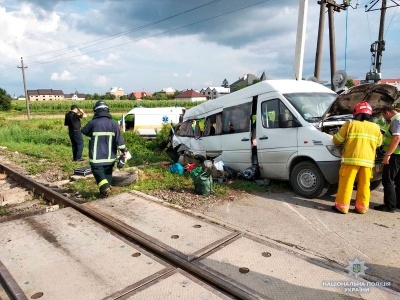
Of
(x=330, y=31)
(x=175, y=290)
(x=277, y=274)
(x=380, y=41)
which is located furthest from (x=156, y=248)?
(x=380, y=41)

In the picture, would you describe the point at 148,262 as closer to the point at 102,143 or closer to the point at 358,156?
the point at 102,143

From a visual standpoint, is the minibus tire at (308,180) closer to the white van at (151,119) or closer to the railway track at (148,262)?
the railway track at (148,262)

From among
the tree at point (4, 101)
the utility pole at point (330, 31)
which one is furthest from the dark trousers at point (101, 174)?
the tree at point (4, 101)

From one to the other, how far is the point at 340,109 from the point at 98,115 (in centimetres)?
486

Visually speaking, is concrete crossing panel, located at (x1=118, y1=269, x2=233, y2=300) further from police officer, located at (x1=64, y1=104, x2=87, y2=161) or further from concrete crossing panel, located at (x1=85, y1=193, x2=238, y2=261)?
police officer, located at (x1=64, y1=104, x2=87, y2=161)

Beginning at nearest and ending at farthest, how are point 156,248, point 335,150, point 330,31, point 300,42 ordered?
point 156,248, point 335,150, point 300,42, point 330,31

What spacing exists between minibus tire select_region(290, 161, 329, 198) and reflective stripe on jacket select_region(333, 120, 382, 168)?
69 cm

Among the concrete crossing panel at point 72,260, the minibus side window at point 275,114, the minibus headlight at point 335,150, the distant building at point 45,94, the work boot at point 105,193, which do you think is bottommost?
the concrete crossing panel at point 72,260

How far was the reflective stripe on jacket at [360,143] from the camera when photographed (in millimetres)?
4777

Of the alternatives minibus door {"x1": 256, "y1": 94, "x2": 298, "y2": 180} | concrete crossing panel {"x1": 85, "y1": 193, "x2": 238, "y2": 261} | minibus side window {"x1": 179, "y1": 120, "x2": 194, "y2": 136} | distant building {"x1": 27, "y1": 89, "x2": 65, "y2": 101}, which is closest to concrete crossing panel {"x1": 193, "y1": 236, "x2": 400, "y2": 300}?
concrete crossing panel {"x1": 85, "y1": 193, "x2": 238, "y2": 261}

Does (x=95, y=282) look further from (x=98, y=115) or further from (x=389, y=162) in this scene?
(x=389, y=162)

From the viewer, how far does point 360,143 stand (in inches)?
189

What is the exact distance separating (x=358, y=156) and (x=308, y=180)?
3.76 feet

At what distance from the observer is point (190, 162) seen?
27.4ft
